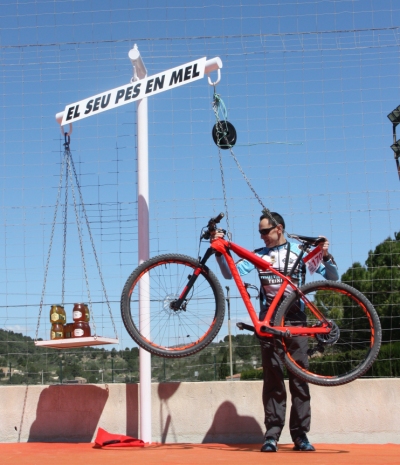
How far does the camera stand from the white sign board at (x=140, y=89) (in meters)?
5.91

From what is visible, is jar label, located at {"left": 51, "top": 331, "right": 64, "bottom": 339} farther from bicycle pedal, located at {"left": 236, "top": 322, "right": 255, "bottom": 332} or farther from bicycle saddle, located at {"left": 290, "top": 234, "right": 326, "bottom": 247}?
bicycle saddle, located at {"left": 290, "top": 234, "right": 326, "bottom": 247}

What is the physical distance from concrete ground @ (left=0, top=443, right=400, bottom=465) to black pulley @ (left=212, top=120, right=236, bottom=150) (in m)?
2.52

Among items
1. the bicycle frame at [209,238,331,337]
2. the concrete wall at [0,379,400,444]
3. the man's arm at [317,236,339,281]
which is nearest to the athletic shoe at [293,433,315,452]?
the concrete wall at [0,379,400,444]

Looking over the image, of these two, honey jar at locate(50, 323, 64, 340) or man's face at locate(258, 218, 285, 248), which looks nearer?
man's face at locate(258, 218, 285, 248)

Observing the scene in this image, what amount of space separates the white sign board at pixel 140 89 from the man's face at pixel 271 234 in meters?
1.31

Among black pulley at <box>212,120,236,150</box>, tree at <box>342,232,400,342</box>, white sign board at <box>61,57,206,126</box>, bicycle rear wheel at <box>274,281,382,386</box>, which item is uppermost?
white sign board at <box>61,57,206,126</box>

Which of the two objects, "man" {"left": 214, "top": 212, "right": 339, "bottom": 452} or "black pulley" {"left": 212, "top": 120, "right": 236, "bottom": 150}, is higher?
"black pulley" {"left": 212, "top": 120, "right": 236, "bottom": 150}

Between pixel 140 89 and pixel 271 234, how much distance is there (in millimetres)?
1633

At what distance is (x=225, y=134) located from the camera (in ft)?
20.2

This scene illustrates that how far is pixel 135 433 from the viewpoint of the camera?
648 centimetres

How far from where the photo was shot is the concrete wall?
6367mm

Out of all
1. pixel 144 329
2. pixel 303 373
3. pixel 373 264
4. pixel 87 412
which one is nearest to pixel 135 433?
pixel 87 412

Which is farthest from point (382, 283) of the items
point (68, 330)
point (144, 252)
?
point (68, 330)

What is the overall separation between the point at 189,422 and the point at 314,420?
43.5 inches
